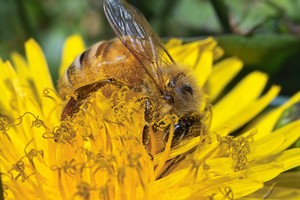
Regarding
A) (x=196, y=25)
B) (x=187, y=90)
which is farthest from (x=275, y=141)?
(x=196, y=25)

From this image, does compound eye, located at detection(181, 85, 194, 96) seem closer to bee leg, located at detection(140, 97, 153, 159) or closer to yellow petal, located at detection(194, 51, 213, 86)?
bee leg, located at detection(140, 97, 153, 159)

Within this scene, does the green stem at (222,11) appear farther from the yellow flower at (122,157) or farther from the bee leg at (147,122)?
the bee leg at (147,122)

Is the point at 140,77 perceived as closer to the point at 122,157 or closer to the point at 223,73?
the point at 122,157

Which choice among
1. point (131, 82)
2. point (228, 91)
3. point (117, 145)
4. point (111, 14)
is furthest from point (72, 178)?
point (228, 91)

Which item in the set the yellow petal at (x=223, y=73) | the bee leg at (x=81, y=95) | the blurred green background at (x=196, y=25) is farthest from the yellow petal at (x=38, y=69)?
the yellow petal at (x=223, y=73)

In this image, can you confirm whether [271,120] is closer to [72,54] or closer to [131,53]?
[131,53]
